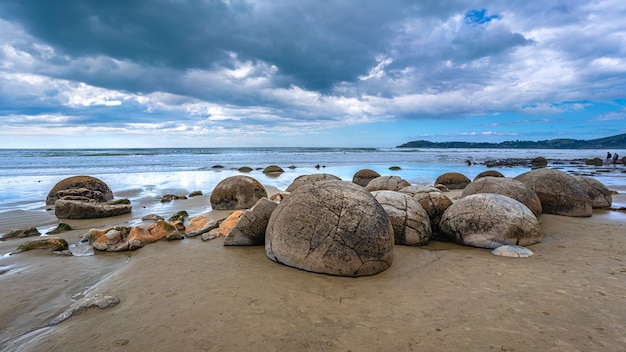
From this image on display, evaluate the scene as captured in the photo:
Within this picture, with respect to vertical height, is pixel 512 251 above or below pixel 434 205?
below

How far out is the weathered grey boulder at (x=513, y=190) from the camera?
27.1 ft

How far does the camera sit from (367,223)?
A: 503 cm

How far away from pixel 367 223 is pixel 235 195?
6.72 metres

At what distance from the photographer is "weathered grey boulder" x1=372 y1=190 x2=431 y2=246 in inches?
259

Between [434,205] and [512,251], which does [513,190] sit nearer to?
[434,205]

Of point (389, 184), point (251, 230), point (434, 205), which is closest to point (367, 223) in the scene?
point (251, 230)

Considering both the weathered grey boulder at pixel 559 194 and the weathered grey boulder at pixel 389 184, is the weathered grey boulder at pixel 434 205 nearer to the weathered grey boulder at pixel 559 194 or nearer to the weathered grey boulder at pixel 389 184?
the weathered grey boulder at pixel 389 184

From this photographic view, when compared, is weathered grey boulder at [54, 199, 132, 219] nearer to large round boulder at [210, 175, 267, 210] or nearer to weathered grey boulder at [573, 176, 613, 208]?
large round boulder at [210, 175, 267, 210]

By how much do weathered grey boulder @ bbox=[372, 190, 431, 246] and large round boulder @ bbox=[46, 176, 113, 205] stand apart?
34.4 feet

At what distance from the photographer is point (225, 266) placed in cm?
537

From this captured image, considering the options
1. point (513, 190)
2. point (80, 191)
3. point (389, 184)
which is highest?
point (513, 190)

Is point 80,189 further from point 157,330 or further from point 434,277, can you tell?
point 434,277

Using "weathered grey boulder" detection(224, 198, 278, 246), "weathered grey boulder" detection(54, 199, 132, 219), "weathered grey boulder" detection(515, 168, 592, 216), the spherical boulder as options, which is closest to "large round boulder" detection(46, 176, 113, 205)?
"weathered grey boulder" detection(54, 199, 132, 219)

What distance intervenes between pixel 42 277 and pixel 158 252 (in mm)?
1685
